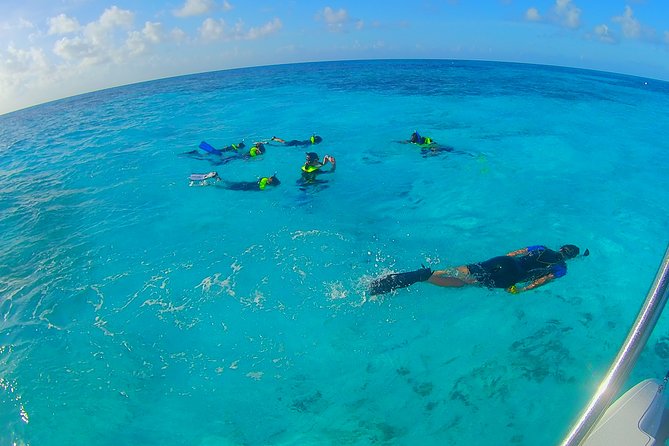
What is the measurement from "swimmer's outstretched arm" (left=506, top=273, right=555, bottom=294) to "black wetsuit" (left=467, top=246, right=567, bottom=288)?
0.27ft

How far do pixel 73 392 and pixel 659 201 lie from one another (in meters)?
21.1

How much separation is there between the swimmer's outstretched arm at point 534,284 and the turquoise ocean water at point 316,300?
21cm

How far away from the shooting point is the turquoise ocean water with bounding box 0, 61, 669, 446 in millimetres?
7352

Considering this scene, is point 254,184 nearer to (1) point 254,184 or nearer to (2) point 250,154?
(1) point 254,184

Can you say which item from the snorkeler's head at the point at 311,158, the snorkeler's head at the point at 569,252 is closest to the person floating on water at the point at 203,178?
the snorkeler's head at the point at 311,158

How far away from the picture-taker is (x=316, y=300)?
9.63m

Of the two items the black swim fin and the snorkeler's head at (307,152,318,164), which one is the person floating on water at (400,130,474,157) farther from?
the black swim fin

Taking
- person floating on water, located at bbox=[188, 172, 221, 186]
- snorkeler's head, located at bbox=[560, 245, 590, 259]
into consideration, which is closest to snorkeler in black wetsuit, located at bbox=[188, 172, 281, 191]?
person floating on water, located at bbox=[188, 172, 221, 186]

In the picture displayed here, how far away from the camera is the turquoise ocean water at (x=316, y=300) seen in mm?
7352

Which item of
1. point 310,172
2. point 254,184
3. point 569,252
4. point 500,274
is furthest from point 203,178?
point 569,252

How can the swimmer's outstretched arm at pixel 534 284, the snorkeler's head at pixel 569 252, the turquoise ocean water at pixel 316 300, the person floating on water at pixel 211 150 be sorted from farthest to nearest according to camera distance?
the person floating on water at pixel 211 150, the snorkeler's head at pixel 569 252, the swimmer's outstretched arm at pixel 534 284, the turquoise ocean water at pixel 316 300

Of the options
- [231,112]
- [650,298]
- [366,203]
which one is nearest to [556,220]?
[366,203]

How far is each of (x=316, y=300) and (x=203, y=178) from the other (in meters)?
9.58

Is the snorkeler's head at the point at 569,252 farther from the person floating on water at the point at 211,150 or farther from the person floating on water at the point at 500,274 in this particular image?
the person floating on water at the point at 211,150
